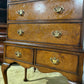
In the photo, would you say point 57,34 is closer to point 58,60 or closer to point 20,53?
point 58,60

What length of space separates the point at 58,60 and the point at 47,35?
0.64 ft

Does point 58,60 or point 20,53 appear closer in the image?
point 58,60

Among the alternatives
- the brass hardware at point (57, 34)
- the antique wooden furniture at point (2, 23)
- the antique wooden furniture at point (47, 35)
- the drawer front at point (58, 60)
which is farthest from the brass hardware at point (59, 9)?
the antique wooden furniture at point (2, 23)

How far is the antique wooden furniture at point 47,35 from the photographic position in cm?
68

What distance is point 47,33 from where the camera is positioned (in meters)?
0.78

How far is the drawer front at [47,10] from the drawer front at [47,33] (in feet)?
0.20

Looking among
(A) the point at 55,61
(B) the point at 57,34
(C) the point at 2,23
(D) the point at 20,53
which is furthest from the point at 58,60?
(C) the point at 2,23

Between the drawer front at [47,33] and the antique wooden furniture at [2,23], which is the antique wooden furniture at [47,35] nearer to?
the drawer front at [47,33]

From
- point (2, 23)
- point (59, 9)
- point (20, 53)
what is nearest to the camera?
point (59, 9)

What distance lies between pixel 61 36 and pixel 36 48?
22cm

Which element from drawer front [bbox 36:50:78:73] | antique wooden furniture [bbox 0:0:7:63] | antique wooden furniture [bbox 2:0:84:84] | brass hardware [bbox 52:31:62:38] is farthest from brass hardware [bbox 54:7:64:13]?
antique wooden furniture [bbox 0:0:7:63]

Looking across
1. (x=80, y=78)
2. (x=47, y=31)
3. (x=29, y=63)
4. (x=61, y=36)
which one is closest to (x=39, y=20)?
(x=47, y=31)

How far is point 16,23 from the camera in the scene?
92 centimetres

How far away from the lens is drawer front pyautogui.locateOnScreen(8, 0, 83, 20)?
2.21 feet
